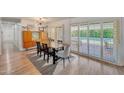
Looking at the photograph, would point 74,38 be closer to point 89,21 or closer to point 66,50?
point 66,50

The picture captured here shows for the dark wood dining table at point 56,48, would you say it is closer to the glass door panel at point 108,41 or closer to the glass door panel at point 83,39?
the glass door panel at point 83,39

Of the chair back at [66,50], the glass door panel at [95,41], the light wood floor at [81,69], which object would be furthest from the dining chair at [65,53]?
the glass door panel at [95,41]

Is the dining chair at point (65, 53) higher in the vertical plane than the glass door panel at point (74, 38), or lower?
lower

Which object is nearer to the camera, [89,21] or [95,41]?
[89,21]

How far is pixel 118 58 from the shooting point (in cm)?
386

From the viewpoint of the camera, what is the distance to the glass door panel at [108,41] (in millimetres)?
4121

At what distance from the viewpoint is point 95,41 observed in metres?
4.63

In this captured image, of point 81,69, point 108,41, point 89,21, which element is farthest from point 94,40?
point 81,69

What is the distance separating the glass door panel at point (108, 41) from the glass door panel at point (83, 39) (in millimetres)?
614

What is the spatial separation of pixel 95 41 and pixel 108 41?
50cm

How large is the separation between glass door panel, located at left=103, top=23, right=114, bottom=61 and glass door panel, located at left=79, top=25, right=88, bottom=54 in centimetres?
61

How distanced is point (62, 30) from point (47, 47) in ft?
3.58

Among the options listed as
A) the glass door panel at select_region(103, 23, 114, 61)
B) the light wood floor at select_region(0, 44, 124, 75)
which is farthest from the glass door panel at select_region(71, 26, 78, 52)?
the glass door panel at select_region(103, 23, 114, 61)
